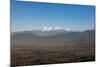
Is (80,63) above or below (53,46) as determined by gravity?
below

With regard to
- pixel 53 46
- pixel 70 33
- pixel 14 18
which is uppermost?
pixel 14 18

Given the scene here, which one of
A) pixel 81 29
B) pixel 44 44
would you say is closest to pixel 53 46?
pixel 44 44

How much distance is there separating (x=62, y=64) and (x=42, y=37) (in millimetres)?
409

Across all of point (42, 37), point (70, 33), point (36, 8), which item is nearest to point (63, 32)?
point (70, 33)

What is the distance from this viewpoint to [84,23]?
2.54 meters

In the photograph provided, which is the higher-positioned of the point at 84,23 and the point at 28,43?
the point at 84,23

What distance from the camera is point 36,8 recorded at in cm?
236

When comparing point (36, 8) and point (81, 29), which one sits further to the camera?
point (81, 29)

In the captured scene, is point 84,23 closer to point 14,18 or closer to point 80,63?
point 80,63

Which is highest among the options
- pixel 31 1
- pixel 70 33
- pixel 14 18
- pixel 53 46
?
pixel 31 1

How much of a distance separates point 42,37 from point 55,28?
192 mm
